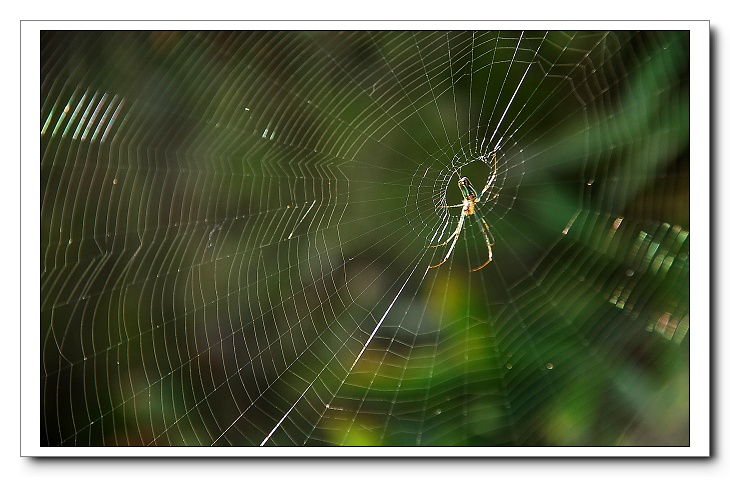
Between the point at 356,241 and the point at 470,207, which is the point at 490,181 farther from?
the point at 356,241

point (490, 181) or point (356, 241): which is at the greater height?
point (490, 181)

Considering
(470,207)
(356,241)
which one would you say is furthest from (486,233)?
(356,241)

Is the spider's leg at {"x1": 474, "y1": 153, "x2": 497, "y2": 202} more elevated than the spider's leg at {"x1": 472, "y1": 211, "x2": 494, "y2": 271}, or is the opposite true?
the spider's leg at {"x1": 474, "y1": 153, "x2": 497, "y2": 202}

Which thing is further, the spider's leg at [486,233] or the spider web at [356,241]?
the spider's leg at [486,233]

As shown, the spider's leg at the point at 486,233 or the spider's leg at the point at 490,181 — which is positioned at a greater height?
the spider's leg at the point at 490,181

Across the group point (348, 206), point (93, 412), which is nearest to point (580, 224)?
point (348, 206)

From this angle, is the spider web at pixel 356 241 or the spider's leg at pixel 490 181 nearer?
the spider web at pixel 356 241

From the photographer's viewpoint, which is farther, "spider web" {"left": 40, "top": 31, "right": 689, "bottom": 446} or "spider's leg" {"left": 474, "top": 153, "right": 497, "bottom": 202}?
"spider's leg" {"left": 474, "top": 153, "right": 497, "bottom": 202}

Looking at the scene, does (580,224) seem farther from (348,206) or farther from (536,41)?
(348,206)
